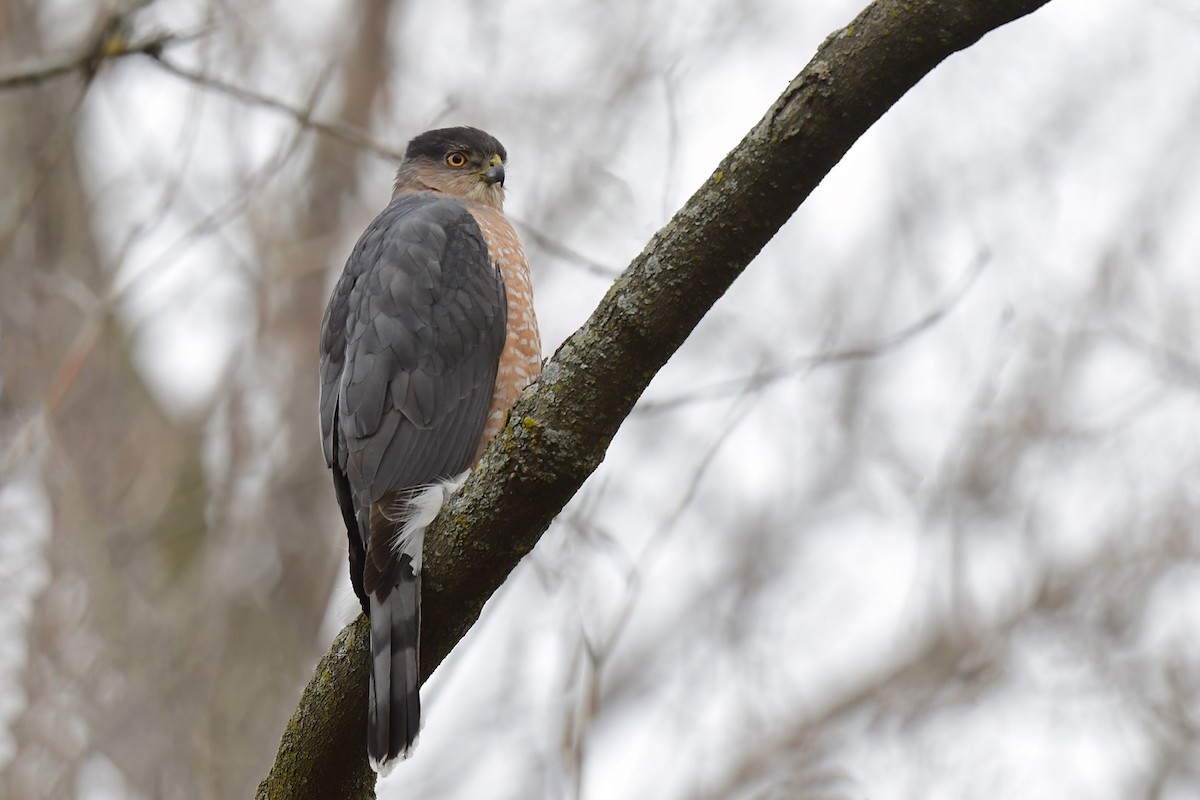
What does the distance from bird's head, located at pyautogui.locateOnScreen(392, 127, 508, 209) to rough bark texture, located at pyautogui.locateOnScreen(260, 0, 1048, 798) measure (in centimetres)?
281

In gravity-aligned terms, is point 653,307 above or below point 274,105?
below

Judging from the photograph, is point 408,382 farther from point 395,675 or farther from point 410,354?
point 395,675

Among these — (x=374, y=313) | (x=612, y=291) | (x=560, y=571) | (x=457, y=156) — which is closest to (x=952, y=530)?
(x=560, y=571)

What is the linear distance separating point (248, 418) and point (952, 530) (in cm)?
432

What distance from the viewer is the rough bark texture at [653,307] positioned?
2504mm

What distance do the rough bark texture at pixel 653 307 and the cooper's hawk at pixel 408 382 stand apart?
13 cm

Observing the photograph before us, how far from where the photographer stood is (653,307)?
276 cm

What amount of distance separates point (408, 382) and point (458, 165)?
74.5 inches

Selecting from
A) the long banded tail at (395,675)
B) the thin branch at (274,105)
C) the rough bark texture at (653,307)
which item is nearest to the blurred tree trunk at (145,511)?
the thin branch at (274,105)

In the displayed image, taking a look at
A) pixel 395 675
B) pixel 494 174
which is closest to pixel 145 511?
pixel 494 174

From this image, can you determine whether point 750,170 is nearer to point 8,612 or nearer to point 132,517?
point 8,612

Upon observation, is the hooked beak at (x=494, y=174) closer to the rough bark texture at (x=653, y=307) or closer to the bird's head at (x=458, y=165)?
the bird's head at (x=458, y=165)

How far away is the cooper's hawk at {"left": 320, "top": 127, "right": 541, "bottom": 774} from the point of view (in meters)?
3.20

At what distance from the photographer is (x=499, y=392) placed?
4348mm
